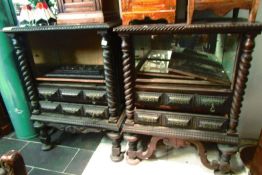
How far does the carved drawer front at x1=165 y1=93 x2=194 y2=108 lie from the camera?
133 centimetres

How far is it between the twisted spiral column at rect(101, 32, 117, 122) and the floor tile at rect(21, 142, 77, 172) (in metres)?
0.59

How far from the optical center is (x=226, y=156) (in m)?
1.37

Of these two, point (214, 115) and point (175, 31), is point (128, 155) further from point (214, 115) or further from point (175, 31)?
point (175, 31)

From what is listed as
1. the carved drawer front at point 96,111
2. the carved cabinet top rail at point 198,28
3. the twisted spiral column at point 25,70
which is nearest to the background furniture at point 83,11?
the carved cabinet top rail at point 198,28

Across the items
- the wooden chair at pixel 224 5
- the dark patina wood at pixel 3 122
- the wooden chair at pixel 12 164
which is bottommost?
the dark patina wood at pixel 3 122

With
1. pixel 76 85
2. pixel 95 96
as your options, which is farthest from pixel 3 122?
pixel 95 96

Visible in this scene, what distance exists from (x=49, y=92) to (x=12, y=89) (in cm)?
41

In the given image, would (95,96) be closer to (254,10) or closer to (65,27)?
(65,27)

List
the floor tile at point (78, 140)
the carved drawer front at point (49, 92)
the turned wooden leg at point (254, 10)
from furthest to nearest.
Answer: the floor tile at point (78, 140), the carved drawer front at point (49, 92), the turned wooden leg at point (254, 10)

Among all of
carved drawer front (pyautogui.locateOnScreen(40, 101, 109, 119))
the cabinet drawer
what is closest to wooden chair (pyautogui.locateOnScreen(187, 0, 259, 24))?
the cabinet drawer

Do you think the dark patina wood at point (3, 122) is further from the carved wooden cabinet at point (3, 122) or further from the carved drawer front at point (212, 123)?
the carved drawer front at point (212, 123)

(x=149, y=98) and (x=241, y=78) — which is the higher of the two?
(x=241, y=78)

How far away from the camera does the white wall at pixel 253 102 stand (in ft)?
5.02

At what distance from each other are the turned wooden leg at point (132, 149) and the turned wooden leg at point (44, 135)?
0.76 m
